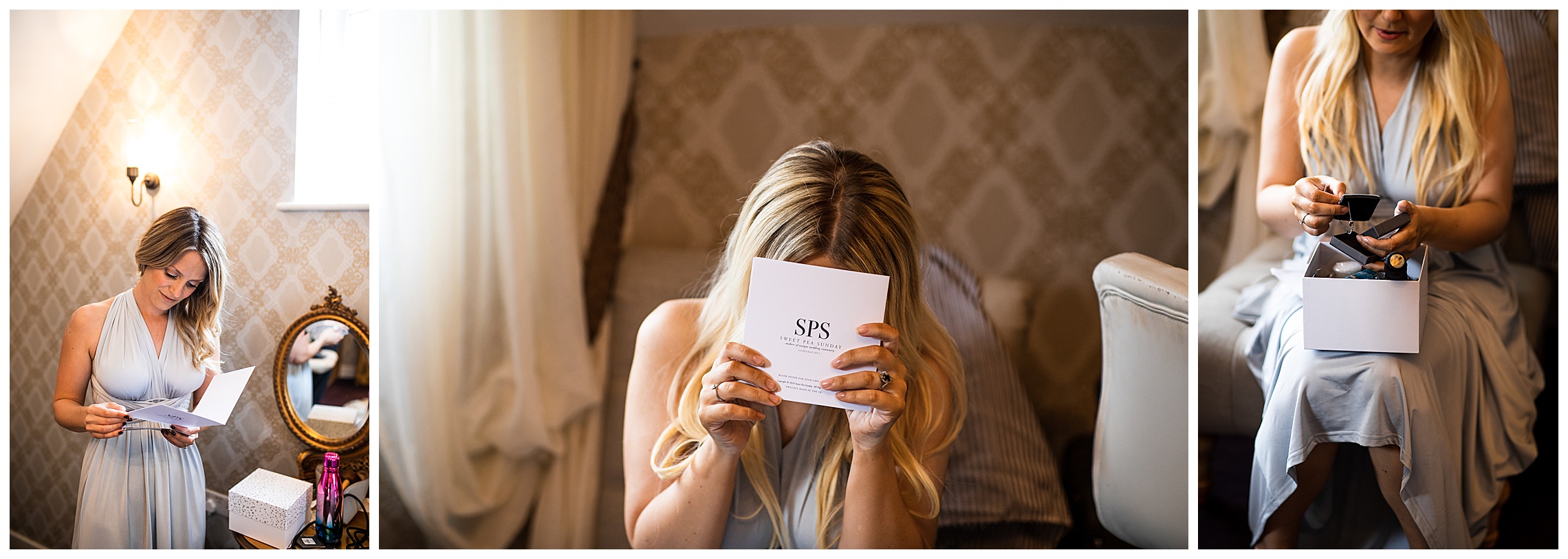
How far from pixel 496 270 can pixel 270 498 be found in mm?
547

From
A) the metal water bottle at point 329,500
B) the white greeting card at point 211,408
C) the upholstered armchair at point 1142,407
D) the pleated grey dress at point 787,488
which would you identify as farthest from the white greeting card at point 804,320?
the white greeting card at point 211,408

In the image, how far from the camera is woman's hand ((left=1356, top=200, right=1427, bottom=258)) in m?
1.04

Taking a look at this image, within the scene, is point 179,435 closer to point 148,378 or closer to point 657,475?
point 148,378

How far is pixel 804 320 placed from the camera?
1024 mm

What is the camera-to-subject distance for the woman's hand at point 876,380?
3.30ft

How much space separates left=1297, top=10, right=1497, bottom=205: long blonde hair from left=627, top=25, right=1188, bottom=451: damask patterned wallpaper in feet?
0.72

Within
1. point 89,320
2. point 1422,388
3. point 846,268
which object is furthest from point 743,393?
point 89,320

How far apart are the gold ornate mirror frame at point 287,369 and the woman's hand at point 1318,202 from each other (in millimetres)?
1599

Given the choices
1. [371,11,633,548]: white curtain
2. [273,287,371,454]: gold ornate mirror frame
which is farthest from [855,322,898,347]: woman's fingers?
[273,287,371,454]: gold ornate mirror frame

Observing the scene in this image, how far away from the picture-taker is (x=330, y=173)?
1210mm

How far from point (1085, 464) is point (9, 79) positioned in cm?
207

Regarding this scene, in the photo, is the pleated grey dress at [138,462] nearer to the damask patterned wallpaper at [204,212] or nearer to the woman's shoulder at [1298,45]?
the damask patterned wallpaper at [204,212]

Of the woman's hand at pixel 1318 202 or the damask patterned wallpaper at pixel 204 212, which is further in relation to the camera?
the damask patterned wallpaper at pixel 204 212
